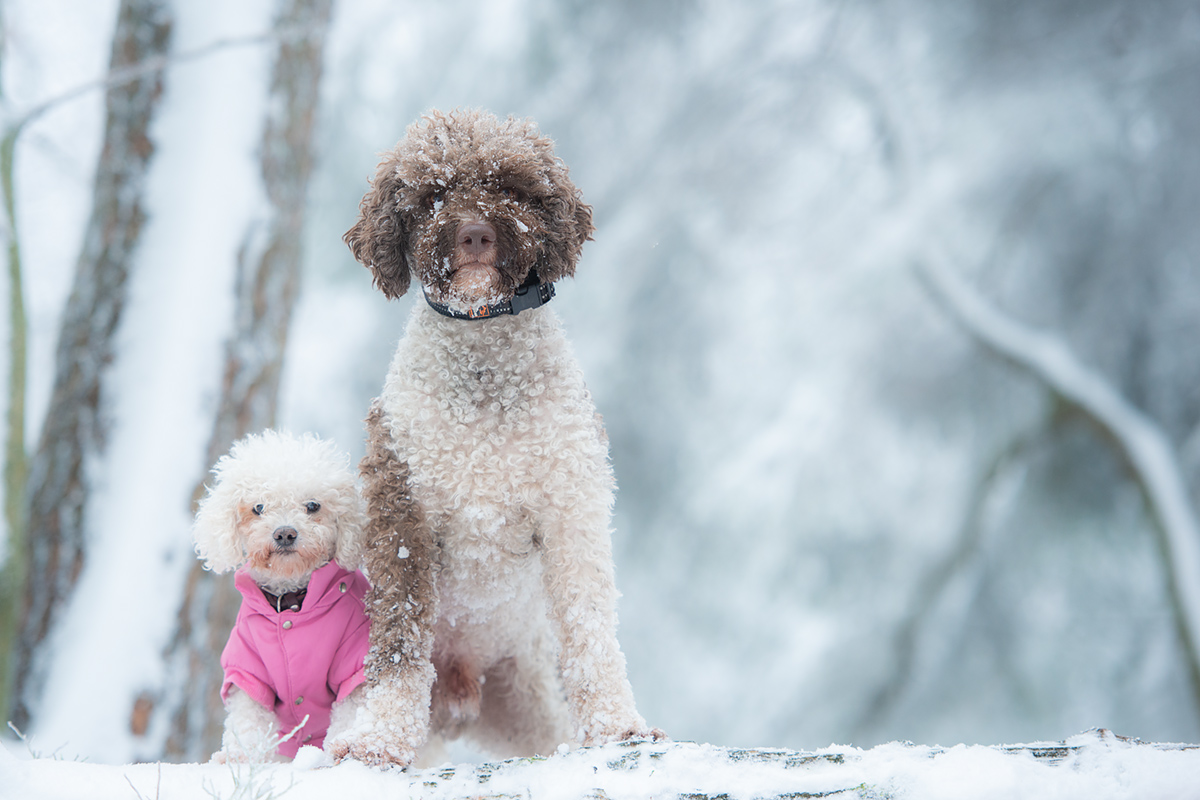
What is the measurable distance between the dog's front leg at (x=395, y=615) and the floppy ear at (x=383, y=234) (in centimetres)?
36

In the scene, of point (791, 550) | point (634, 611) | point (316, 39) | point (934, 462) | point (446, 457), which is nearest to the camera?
point (446, 457)

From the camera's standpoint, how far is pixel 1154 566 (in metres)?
4.84

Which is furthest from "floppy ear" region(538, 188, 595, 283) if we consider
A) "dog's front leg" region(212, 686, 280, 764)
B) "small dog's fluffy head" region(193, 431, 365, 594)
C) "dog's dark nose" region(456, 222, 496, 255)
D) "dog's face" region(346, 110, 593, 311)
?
"dog's front leg" region(212, 686, 280, 764)

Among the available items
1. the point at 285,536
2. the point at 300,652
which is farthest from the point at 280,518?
the point at 300,652

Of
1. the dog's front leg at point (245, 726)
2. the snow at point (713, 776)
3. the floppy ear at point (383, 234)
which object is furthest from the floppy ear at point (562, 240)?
the dog's front leg at point (245, 726)

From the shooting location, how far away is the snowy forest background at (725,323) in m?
3.04

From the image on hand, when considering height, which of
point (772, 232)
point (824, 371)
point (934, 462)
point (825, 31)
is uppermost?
point (825, 31)

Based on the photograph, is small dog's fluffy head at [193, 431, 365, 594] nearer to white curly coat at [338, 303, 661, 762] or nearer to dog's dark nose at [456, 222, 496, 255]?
white curly coat at [338, 303, 661, 762]

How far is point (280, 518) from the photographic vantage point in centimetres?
187

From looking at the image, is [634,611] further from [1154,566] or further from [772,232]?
[1154,566]

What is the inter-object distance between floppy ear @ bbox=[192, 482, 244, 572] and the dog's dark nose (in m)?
0.82

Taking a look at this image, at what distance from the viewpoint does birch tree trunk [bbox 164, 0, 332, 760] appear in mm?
2994

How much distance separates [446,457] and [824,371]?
13.7 ft

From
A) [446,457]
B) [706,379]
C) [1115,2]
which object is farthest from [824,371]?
[446,457]
